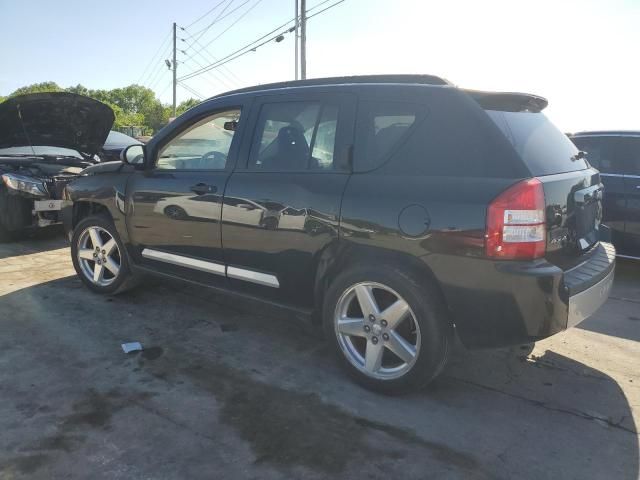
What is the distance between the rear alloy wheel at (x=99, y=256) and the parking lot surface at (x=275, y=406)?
410mm

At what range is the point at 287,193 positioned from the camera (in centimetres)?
323

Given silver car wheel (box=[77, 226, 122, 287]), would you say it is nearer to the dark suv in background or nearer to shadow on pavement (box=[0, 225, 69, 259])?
shadow on pavement (box=[0, 225, 69, 259])

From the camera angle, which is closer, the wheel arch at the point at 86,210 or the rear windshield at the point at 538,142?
the rear windshield at the point at 538,142

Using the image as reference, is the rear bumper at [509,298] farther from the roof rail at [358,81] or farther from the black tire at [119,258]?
the black tire at [119,258]

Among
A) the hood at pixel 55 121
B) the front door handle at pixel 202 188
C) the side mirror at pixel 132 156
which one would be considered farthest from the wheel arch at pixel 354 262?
the hood at pixel 55 121

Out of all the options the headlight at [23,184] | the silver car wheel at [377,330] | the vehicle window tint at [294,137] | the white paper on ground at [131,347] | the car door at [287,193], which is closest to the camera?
the silver car wheel at [377,330]

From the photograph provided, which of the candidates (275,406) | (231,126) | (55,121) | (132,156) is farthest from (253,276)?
(55,121)

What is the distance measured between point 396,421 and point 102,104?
6104 millimetres

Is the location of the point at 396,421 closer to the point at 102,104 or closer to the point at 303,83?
the point at 303,83

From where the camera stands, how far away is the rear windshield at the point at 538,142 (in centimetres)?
273

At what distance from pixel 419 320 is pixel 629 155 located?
4221 millimetres

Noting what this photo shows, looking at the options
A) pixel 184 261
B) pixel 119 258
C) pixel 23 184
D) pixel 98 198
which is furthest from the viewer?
pixel 23 184

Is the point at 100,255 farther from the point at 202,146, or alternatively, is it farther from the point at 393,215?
the point at 393,215

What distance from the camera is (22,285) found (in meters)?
5.01
